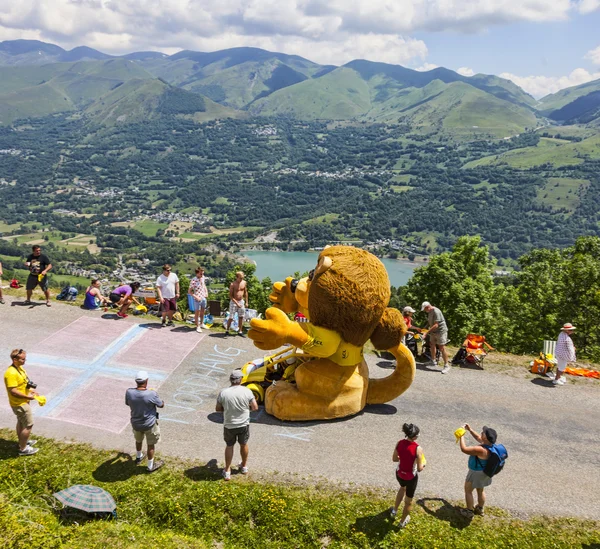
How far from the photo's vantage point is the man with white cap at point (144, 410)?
845 centimetres

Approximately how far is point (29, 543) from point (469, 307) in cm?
2631

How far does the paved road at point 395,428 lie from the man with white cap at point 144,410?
2.79 ft

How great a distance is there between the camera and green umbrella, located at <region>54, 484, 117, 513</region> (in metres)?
7.38

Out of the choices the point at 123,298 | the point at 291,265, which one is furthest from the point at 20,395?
the point at 291,265

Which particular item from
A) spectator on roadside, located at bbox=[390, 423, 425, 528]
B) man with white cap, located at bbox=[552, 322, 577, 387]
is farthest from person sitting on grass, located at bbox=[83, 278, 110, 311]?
man with white cap, located at bbox=[552, 322, 577, 387]

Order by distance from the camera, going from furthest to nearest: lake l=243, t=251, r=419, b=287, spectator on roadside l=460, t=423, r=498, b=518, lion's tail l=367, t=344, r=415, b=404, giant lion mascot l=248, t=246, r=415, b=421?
lake l=243, t=251, r=419, b=287
lion's tail l=367, t=344, r=415, b=404
giant lion mascot l=248, t=246, r=415, b=421
spectator on roadside l=460, t=423, r=498, b=518

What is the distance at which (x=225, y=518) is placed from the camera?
7824 mm

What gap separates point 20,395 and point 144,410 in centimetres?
250

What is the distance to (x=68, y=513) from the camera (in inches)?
306

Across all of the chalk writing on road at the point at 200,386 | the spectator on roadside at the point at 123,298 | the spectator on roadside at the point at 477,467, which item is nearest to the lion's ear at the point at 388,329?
the spectator on roadside at the point at 477,467

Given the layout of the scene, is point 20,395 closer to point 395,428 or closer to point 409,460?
point 409,460

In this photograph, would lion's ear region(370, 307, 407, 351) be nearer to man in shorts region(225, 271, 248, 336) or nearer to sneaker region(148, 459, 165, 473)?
sneaker region(148, 459, 165, 473)

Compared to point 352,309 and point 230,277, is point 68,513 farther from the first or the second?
point 230,277

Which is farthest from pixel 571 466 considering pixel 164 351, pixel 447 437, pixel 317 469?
pixel 164 351
